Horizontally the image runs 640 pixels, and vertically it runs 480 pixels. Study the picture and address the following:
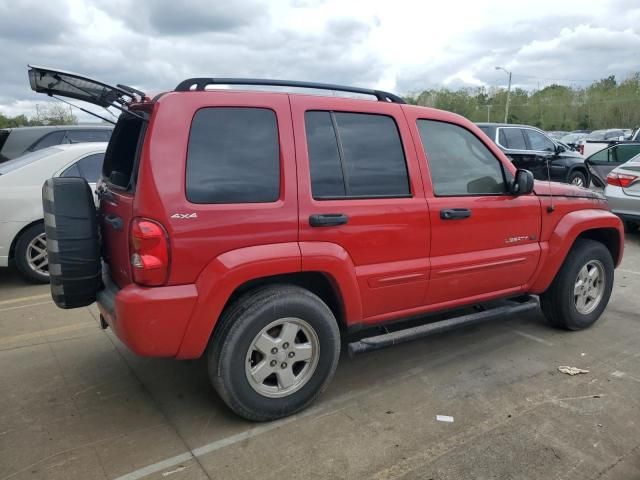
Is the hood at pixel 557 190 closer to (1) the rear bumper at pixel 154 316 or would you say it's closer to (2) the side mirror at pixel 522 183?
(2) the side mirror at pixel 522 183

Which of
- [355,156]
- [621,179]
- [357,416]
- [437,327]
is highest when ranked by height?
[355,156]

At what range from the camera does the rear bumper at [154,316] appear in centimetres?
267

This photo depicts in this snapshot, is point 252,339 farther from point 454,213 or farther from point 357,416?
point 454,213

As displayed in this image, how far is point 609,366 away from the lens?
385 centimetres

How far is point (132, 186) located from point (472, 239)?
7.43ft

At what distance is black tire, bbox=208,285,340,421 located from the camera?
9.41ft

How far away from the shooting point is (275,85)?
3133 mm

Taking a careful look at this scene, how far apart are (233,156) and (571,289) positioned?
310cm

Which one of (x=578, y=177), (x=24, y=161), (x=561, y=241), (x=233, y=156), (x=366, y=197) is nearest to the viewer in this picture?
(x=233, y=156)

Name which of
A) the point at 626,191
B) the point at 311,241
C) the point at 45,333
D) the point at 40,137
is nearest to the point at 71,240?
the point at 311,241

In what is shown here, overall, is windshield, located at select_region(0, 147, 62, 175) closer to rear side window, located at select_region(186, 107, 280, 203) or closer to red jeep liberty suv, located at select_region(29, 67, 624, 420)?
red jeep liberty suv, located at select_region(29, 67, 624, 420)

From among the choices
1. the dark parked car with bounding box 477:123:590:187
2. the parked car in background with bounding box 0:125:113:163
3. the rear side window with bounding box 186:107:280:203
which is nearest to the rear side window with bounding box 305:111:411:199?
the rear side window with bounding box 186:107:280:203

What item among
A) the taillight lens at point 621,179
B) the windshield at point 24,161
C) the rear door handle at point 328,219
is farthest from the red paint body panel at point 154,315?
the taillight lens at point 621,179

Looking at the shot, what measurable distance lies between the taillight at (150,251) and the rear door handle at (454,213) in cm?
181
